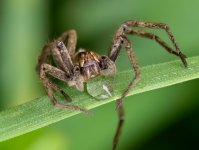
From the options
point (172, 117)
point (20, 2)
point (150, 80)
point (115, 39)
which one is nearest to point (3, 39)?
point (20, 2)

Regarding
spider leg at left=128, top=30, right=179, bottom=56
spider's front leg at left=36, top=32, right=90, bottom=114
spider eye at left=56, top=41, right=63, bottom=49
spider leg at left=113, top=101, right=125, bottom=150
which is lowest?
spider leg at left=113, top=101, right=125, bottom=150

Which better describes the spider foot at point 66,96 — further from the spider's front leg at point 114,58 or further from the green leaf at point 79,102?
the spider's front leg at point 114,58

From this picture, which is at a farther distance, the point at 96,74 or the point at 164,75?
the point at 96,74

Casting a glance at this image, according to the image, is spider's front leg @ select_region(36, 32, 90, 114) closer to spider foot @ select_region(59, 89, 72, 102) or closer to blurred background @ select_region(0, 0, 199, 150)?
spider foot @ select_region(59, 89, 72, 102)

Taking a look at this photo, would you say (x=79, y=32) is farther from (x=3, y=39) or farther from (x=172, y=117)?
(x=172, y=117)

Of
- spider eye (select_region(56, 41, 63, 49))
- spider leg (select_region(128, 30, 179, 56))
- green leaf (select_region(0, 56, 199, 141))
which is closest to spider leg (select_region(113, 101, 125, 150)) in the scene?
green leaf (select_region(0, 56, 199, 141))

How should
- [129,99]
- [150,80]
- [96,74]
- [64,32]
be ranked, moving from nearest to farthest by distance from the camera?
[150,80] < [96,74] < [129,99] < [64,32]
